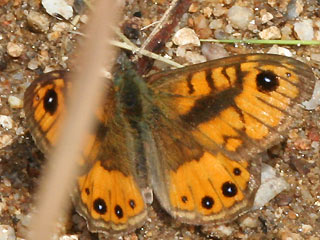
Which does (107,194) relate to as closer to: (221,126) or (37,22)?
(221,126)

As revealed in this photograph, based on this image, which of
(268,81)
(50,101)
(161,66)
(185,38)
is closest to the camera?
(50,101)

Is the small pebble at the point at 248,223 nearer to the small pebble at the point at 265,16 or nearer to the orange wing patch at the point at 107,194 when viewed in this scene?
the orange wing patch at the point at 107,194

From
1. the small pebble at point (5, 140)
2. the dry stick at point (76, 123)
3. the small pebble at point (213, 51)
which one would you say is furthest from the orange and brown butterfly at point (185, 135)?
the dry stick at point (76, 123)

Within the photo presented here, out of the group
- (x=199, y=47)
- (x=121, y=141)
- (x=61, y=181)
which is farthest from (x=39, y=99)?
(x=61, y=181)

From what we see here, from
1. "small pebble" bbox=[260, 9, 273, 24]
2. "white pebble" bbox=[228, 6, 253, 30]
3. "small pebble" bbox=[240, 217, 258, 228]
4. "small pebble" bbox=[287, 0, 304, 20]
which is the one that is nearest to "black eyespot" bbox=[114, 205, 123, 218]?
"small pebble" bbox=[240, 217, 258, 228]

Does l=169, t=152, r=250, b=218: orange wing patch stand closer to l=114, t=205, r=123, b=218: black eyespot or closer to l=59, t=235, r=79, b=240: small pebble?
l=114, t=205, r=123, b=218: black eyespot

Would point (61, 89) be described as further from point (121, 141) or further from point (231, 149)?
point (231, 149)

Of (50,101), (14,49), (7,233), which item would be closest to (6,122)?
(14,49)
